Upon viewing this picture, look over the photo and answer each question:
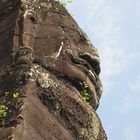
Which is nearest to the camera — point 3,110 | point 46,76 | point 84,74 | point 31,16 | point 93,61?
point 3,110

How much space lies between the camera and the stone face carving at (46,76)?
7805 mm

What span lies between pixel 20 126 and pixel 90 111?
5.31ft

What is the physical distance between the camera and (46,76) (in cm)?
866

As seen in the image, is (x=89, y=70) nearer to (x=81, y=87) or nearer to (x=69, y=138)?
(x=81, y=87)

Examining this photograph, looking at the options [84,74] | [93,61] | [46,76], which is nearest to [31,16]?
[93,61]

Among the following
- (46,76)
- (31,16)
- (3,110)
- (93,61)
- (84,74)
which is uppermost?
(31,16)

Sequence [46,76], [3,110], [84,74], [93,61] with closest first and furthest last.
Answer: [3,110]
[46,76]
[84,74]
[93,61]

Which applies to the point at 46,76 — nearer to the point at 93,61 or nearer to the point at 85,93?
the point at 85,93

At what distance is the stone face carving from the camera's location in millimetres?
7805

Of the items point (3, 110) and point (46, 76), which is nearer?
point (3, 110)

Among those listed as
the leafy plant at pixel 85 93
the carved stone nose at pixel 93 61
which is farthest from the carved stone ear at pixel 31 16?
the leafy plant at pixel 85 93

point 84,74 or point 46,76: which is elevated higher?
point 84,74

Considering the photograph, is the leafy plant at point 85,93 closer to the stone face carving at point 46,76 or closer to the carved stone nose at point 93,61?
the stone face carving at point 46,76

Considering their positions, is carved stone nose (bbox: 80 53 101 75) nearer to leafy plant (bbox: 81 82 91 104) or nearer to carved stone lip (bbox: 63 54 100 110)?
carved stone lip (bbox: 63 54 100 110)
